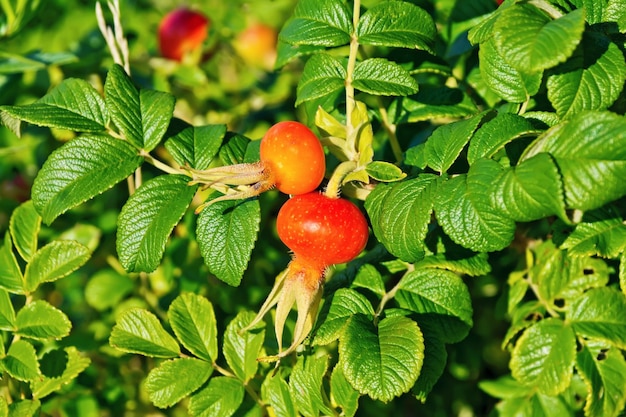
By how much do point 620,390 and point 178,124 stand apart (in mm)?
940

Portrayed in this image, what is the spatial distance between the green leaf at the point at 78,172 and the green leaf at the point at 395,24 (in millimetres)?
471

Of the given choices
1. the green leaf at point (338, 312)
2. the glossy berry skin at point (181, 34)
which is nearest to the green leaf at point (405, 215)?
the green leaf at point (338, 312)

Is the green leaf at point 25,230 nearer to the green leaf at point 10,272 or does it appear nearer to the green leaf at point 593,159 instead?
the green leaf at point 10,272

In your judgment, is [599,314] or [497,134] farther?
[599,314]

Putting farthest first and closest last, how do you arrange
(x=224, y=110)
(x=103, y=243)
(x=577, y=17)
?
1. (x=224, y=110)
2. (x=103, y=243)
3. (x=577, y=17)

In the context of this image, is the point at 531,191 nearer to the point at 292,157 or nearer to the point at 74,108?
the point at 292,157

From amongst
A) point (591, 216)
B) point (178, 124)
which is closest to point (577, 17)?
point (591, 216)

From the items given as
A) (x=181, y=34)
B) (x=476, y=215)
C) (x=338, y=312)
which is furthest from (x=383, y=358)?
(x=181, y=34)

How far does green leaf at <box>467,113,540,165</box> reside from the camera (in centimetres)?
107

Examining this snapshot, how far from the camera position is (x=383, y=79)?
1.27 meters

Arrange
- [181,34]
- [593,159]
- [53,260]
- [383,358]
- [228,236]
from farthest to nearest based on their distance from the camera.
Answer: [181,34] < [53,260] < [228,236] < [383,358] < [593,159]

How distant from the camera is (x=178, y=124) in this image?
4.67 ft

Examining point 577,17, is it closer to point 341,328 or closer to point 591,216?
point 591,216

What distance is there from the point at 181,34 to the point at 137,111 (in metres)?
1.55
